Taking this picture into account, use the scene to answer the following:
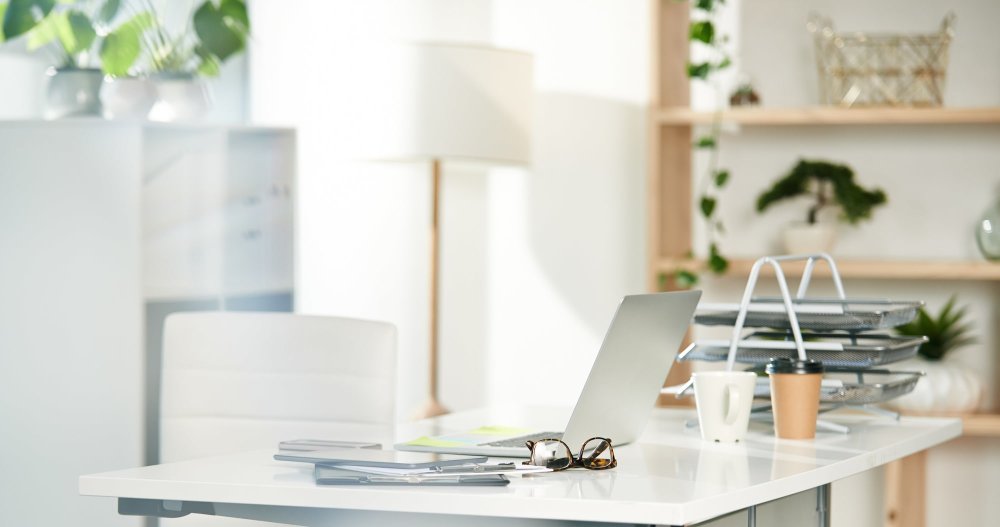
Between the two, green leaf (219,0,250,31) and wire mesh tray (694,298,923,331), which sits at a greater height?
green leaf (219,0,250,31)

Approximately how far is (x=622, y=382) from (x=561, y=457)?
0.19 metres

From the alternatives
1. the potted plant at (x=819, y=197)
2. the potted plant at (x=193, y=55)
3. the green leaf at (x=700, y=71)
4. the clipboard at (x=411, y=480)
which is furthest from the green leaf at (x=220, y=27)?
the clipboard at (x=411, y=480)

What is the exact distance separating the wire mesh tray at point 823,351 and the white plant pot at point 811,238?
121cm

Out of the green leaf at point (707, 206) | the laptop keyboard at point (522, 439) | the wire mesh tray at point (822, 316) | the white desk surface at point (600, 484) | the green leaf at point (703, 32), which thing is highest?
the green leaf at point (703, 32)

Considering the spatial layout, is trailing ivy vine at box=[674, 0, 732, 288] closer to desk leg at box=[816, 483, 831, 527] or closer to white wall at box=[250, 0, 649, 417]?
white wall at box=[250, 0, 649, 417]

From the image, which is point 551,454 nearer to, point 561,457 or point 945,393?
point 561,457

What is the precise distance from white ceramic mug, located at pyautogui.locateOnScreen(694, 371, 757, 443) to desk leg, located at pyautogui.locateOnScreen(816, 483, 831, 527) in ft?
0.45

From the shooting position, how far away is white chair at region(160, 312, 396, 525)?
2.31m

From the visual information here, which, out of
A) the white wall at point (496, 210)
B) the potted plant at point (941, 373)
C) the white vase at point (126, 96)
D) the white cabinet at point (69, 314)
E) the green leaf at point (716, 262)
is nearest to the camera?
the white cabinet at point (69, 314)

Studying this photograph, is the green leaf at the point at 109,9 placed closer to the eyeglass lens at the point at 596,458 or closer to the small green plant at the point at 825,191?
the small green plant at the point at 825,191

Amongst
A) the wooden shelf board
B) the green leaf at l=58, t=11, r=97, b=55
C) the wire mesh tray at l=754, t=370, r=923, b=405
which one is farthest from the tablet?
the wooden shelf board

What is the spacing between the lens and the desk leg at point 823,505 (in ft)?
6.32

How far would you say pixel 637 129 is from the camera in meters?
3.79

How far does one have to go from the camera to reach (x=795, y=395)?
6.50 ft
